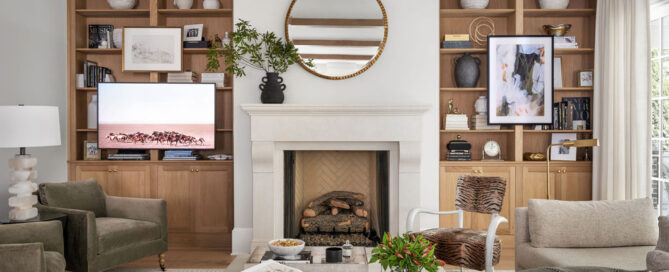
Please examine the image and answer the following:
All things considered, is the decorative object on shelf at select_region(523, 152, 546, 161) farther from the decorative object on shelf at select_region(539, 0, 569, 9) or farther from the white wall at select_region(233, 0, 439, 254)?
the decorative object on shelf at select_region(539, 0, 569, 9)

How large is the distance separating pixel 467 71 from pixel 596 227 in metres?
1.96

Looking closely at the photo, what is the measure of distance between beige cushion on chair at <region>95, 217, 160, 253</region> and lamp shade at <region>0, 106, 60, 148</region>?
27.0 inches

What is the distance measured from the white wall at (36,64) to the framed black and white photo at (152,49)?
608 mm

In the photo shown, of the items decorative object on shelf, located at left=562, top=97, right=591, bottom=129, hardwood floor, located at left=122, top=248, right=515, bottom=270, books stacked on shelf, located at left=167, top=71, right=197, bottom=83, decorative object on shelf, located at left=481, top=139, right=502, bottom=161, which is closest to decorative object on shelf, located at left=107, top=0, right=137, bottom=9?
books stacked on shelf, located at left=167, top=71, right=197, bottom=83

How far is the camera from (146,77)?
4523 mm

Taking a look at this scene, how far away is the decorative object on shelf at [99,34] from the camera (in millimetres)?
4406

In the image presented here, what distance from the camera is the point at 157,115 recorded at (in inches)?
164

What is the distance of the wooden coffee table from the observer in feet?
7.82

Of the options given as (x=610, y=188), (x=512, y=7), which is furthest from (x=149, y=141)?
(x=610, y=188)

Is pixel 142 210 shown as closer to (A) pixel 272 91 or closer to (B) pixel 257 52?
(A) pixel 272 91

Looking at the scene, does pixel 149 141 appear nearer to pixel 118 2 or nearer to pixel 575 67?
pixel 118 2

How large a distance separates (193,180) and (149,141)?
539mm

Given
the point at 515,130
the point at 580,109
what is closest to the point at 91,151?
the point at 515,130

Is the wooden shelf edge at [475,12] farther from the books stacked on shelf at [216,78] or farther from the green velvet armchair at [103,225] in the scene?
the green velvet armchair at [103,225]
